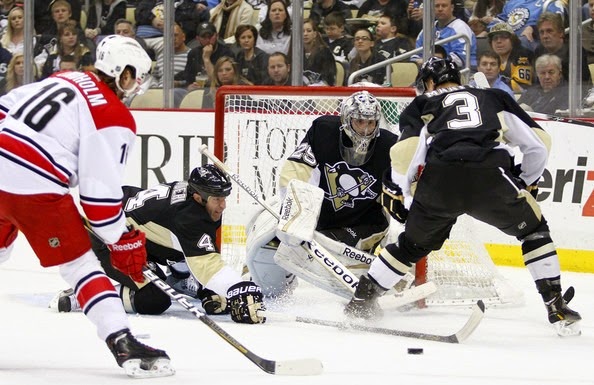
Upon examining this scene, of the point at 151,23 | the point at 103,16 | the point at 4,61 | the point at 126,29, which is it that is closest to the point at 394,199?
the point at 151,23

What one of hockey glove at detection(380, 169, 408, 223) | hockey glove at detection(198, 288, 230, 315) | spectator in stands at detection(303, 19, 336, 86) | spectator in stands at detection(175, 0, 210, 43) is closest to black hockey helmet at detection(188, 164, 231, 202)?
hockey glove at detection(198, 288, 230, 315)

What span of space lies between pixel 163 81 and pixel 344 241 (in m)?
2.68

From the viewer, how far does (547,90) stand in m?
6.22

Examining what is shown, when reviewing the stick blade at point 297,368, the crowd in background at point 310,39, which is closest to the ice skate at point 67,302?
the stick blade at point 297,368

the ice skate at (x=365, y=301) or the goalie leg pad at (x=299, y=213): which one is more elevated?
the goalie leg pad at (x=299, y=213)

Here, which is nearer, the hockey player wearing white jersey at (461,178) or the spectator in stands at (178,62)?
the hockey player wearing white jersey at (461,178)

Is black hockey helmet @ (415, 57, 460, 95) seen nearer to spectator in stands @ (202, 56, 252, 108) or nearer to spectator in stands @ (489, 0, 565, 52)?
spectator in stands @ (489, 0, 565, 52)

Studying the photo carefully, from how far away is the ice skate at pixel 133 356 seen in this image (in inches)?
131

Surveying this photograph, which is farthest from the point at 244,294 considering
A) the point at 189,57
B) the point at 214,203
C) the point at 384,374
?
the point at 189,57

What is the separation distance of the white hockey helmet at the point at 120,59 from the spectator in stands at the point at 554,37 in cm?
318

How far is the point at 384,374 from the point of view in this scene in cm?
348

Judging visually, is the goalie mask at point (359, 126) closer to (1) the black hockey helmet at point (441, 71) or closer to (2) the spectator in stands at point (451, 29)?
(1) the black hockey helmet at point (441, 71)

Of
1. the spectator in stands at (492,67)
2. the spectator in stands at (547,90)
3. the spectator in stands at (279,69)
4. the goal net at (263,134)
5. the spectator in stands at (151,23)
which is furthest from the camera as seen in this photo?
the spectator in stands at (151,23)

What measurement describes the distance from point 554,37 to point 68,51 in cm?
343
